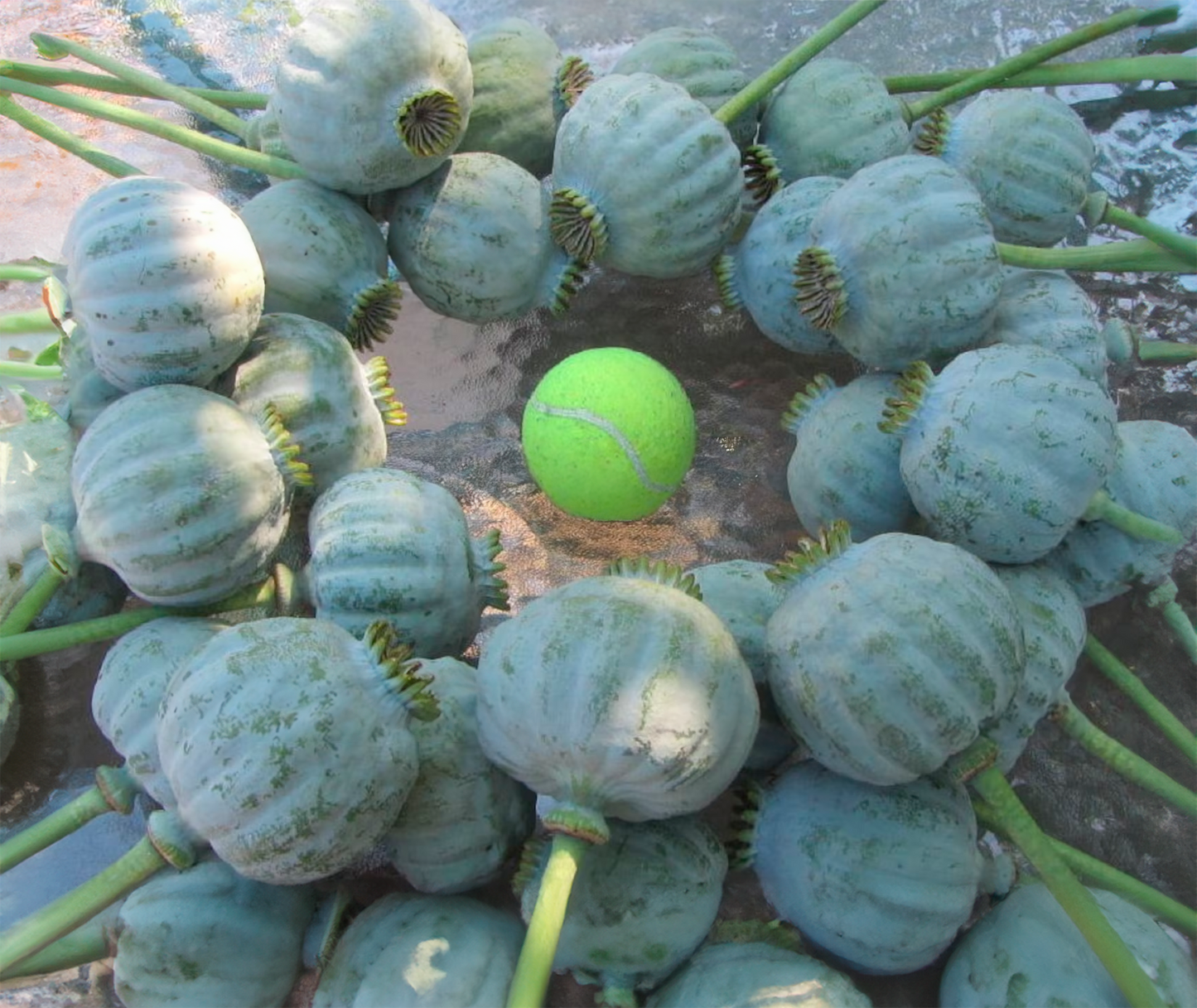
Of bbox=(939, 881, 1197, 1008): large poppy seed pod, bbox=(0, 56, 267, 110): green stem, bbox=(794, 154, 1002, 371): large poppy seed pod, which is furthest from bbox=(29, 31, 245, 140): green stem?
bbox=(939, 881, 1197, 1008): large poppy seed pod

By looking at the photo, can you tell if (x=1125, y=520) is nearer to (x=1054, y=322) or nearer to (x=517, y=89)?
(x=1054, y=322)

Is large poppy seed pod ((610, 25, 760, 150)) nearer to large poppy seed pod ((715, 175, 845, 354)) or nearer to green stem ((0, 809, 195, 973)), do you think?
large poppy seed pod ((715, 175, 845, 354))

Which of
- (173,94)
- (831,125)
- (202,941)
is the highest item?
(173,94)

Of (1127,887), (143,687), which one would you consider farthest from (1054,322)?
(143,687)

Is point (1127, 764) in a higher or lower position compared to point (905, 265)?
lower

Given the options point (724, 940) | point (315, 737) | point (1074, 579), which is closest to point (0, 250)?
point (315, 737)

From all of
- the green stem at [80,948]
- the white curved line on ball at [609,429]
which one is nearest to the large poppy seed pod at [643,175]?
the white curved line on ball at [609,429]

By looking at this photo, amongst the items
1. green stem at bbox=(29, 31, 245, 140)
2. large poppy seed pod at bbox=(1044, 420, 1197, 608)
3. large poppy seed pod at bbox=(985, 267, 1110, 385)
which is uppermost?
green stem at bbox=(29, 31, 245, 140)
